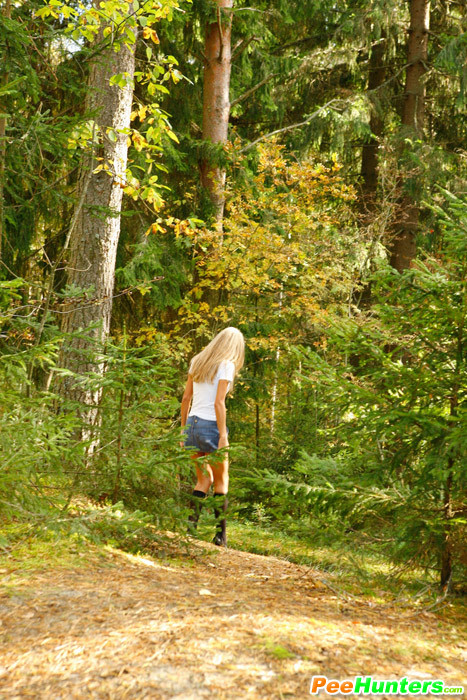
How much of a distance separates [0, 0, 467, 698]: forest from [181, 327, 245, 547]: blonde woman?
35 centimetres

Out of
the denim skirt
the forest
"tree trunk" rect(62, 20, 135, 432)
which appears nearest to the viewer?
the forest

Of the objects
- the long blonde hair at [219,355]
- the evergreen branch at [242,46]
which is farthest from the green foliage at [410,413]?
the evergreen branch at [242,46]

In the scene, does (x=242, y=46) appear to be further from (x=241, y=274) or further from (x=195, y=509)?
(x=195, y=509)

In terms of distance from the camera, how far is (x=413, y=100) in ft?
45.9

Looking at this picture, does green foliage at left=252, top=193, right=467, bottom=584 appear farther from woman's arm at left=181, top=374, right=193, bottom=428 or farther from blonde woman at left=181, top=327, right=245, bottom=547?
woman's arm at left=181, top=374, right=193, bottom=428

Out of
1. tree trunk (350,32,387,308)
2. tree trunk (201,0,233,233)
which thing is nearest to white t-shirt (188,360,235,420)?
tree trunk (201,0,233,233)

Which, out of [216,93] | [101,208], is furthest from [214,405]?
[216,93]

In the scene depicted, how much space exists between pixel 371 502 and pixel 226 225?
7099mm

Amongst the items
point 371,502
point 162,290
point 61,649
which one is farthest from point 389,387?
point 162,290

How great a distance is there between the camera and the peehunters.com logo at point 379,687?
91.4 inches

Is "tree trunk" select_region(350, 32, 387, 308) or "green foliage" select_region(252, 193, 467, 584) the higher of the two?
"tree trunk" select_region(350, 32, 387, 308)

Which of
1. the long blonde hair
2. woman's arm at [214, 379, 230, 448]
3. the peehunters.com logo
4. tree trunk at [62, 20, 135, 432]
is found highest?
tree trunk at [62, 20, 135, 432]

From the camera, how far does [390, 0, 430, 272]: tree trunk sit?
13711 millimetres

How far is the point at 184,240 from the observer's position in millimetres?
10594
